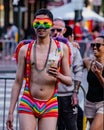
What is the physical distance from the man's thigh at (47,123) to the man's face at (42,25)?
921 millimetres

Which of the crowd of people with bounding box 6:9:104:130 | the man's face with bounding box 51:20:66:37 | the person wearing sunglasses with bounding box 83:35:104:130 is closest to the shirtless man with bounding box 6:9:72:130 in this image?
the crowd of people with bounding box 6:9:104:130

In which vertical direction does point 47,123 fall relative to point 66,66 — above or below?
below

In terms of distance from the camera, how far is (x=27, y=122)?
6980 mm

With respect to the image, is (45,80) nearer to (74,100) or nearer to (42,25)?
(42,25)

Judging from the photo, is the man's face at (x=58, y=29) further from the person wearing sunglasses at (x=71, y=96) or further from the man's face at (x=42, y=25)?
the man's face at (x=42, y=25)

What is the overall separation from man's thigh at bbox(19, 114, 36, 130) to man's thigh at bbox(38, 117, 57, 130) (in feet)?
0.26

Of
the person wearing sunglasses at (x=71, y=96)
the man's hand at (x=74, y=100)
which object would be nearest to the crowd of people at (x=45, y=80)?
the man's hand at (x=74, y=100)

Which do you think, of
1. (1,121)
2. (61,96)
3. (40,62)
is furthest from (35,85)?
(1,121)

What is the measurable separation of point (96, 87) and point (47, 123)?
0.91 metres

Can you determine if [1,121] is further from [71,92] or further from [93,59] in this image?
[93,59]

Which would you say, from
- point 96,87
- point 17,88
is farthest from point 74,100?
point 17,88

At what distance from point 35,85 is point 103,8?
52.6 meters

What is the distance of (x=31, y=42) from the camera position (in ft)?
23.9

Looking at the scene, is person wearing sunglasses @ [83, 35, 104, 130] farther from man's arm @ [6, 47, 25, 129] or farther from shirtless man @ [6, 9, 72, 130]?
man's arm @ [6, 47, 25, 129]
